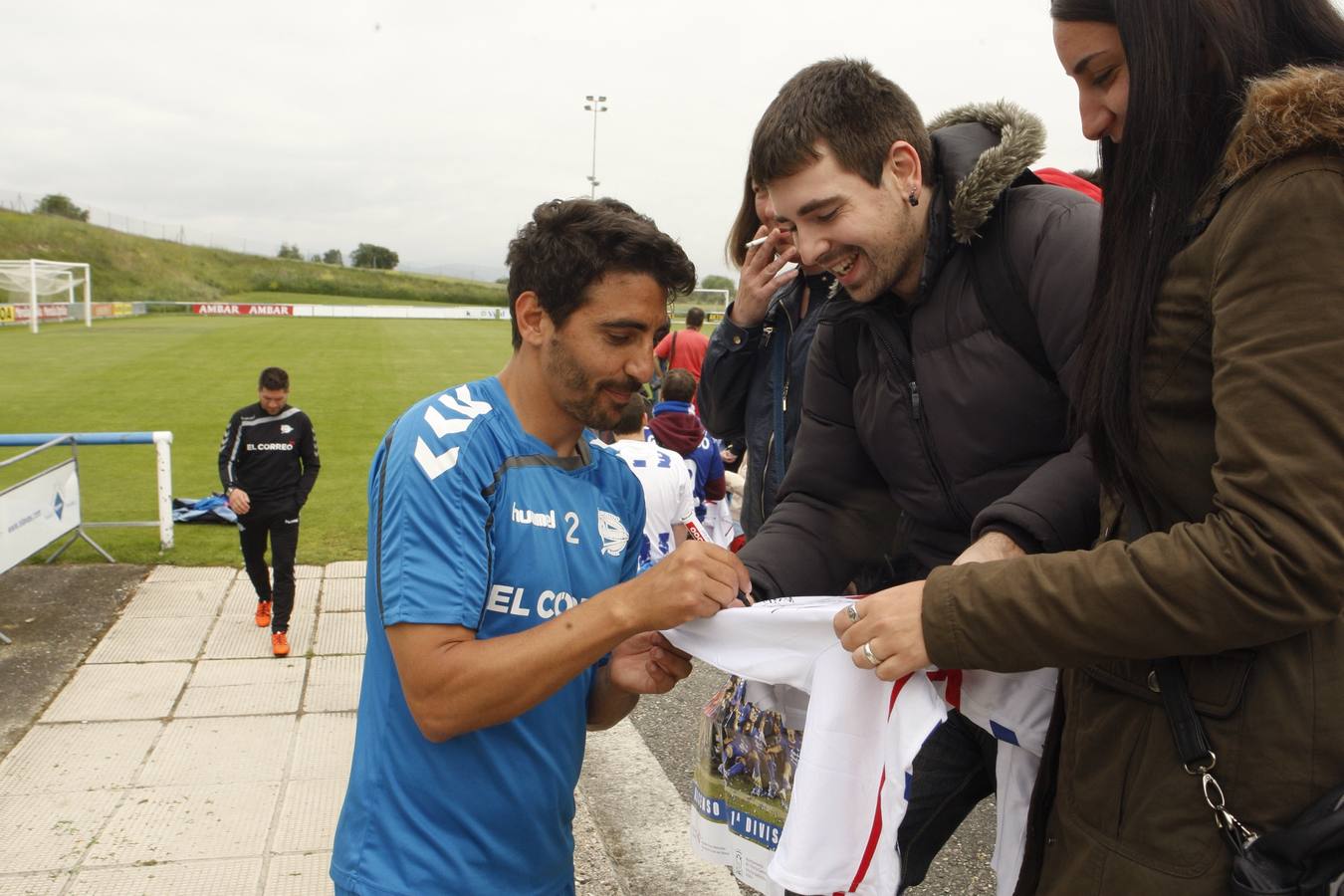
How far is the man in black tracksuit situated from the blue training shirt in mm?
5554

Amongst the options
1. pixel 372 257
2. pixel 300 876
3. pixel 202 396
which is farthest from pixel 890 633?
pixel 372 257

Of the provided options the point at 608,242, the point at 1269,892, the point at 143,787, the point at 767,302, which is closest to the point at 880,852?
the point at 1269,892

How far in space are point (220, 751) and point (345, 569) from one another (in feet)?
12.4

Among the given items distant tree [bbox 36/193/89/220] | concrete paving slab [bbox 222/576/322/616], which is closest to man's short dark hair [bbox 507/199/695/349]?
concrete paving slab [bbox 222/576/322/616]

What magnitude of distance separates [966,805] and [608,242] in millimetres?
1636

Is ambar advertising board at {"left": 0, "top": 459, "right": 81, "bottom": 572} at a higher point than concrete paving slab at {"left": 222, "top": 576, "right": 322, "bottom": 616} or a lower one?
higher

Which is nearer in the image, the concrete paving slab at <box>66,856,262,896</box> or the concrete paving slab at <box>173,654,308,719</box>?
the concrete paving slab at <box>66,856,262,896</box>

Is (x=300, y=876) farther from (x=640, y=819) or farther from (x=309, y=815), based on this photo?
(x=640, y=819)

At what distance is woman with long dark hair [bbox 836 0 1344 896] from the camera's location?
139cm

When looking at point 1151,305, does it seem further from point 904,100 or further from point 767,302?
point 767,302

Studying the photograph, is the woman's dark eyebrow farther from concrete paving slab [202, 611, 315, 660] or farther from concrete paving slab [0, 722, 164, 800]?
concrete paving slab [202, 611, 315, 660]

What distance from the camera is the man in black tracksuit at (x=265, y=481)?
7.47 m

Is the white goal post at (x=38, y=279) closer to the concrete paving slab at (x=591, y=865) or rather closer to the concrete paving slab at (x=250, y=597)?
the concrete paving slab at (x=250, y=597)

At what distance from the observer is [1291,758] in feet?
4.91
